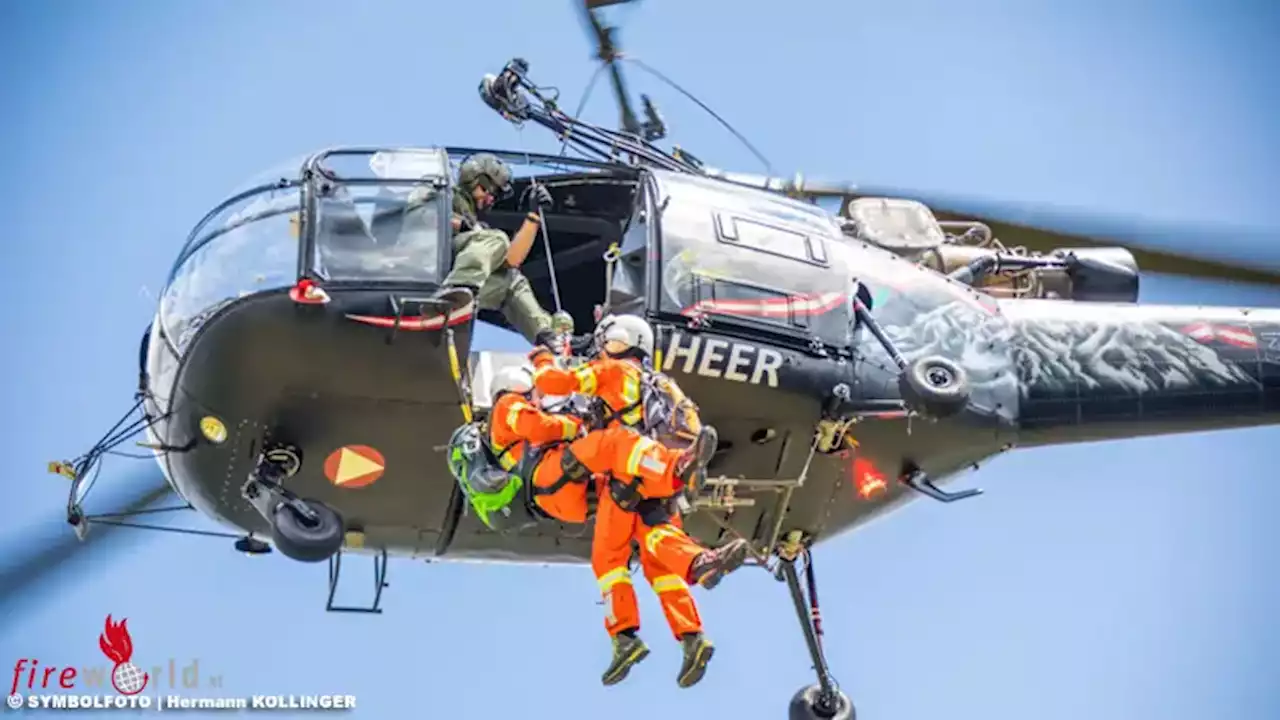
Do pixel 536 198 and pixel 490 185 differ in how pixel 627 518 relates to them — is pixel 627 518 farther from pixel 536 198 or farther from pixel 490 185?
pixel 536 198

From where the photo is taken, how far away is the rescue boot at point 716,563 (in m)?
11.3

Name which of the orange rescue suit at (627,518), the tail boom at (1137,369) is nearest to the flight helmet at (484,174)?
the orange rescue suit at (627,518)

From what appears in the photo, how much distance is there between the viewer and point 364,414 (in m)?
12.3

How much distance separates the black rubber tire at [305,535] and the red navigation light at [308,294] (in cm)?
121

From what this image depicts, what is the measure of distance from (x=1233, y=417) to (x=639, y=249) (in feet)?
15.2

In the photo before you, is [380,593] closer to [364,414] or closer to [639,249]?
[364,414]

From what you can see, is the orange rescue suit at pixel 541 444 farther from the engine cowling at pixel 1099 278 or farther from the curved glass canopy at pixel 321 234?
the engine cowling at pixel 1099 278

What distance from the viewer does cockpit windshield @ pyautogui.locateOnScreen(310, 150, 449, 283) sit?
12172 millimetres

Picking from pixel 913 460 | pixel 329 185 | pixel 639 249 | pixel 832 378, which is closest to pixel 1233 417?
pixel 913 460

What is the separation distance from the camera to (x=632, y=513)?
11898 mm

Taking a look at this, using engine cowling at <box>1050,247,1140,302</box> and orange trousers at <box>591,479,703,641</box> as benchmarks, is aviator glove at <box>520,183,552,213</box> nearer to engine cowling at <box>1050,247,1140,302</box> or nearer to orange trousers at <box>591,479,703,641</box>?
orange trousers at <box>591,479,703,641</box>

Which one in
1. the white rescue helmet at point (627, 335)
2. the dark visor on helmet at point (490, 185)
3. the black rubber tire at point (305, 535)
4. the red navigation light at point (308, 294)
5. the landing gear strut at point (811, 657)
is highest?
the dark visor on helmet at point (490, 185)

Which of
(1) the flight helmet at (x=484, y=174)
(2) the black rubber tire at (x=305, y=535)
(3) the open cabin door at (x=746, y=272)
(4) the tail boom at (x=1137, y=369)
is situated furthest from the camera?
(4) the tail boom at (x=1137, y=369)

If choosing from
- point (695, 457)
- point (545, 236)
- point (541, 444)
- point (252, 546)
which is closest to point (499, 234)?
point (545, 236)
